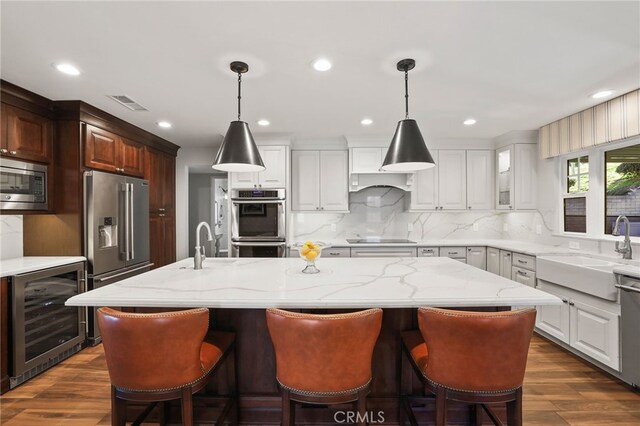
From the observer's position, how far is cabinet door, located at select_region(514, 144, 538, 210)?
13.6ft

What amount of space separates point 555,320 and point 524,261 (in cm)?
67

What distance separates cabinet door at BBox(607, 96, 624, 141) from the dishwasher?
1.37 meters

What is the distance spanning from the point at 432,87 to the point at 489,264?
2.63 m

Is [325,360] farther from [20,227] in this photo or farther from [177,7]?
[20,227]

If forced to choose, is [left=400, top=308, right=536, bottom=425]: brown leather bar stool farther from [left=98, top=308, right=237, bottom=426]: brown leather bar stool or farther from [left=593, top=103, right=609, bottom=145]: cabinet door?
[left=593, top=103, right=609, bottom=145]: cabinet door

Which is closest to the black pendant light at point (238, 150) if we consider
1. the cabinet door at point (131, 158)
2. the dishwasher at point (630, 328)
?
the cabinet door at point (131, 158)

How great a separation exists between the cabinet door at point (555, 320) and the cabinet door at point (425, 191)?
5.71 ft

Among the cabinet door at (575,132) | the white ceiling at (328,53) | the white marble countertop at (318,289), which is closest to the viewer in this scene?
the white marble countertop at (318,289)

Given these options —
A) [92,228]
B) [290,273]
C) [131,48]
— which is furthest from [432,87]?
[92,228]

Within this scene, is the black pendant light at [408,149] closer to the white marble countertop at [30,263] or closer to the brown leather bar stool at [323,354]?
the brown leather bar stool at [323,354]

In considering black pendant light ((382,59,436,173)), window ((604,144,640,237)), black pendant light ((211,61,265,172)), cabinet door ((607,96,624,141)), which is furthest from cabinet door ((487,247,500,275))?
black pendant light ((211,61,265,172))

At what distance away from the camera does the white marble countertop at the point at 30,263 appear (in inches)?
93.8

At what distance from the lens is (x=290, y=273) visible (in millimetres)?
2229

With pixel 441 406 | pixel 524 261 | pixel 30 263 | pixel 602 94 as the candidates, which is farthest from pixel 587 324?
pixel 30 263
